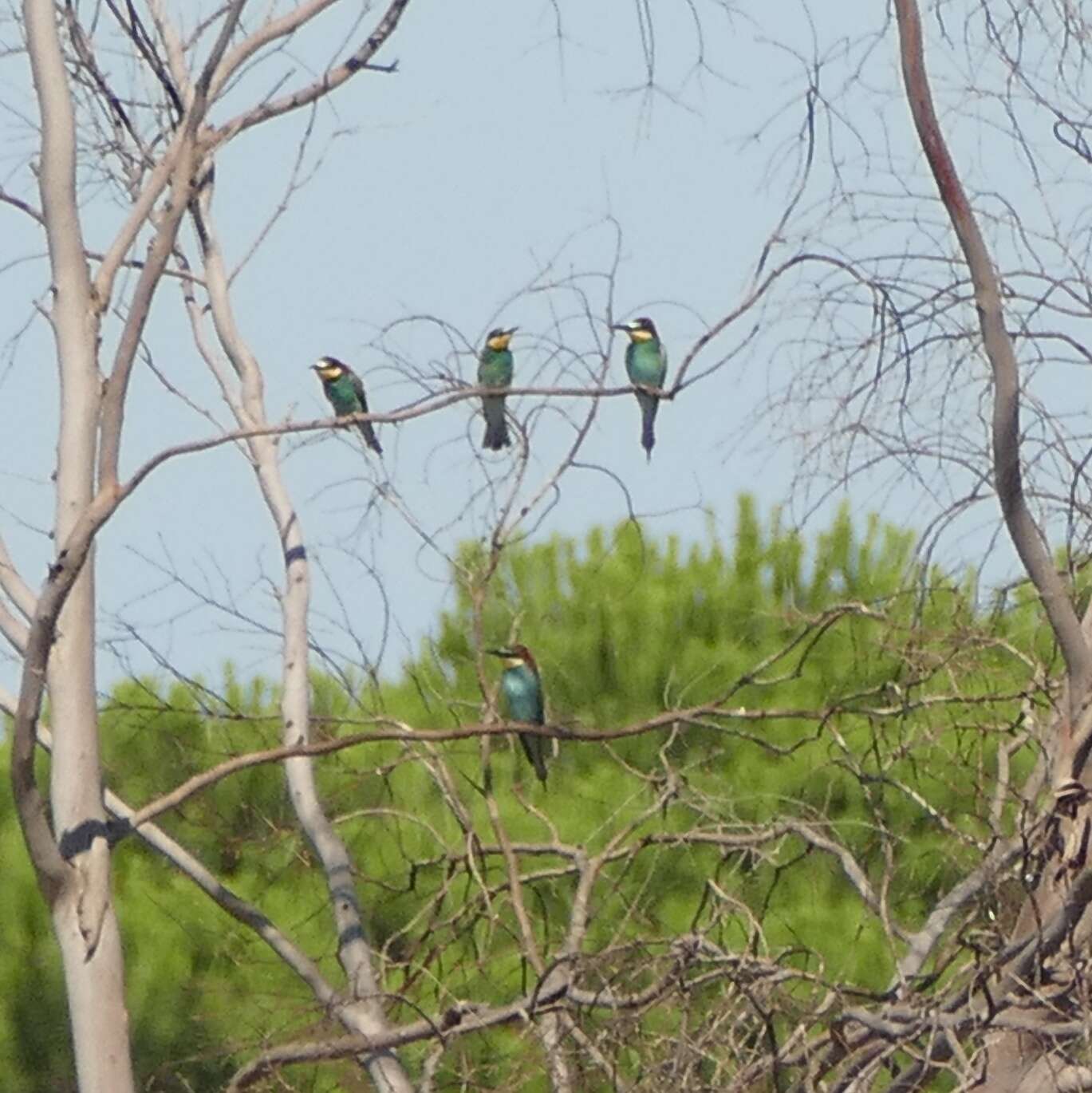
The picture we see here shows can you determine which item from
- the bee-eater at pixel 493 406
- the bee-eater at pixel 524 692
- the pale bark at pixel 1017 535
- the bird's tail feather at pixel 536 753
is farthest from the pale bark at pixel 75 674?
the bee-eater at pixel 524 692

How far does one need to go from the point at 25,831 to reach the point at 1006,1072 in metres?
1.66

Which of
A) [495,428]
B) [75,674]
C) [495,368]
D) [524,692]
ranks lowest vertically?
[524,692]

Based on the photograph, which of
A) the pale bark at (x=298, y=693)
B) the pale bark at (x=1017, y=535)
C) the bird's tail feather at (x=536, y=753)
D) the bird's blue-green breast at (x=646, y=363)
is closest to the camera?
the pale bark at (x=1017, y=535)

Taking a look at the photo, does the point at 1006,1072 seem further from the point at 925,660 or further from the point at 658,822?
the point at 658,822

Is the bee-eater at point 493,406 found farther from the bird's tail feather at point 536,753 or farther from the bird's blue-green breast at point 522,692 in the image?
the bird's blue-green breast at point 522,692

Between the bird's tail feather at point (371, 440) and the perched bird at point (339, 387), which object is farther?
the perched bird at point (339, 387)

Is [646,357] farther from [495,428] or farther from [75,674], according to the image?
[75,674]

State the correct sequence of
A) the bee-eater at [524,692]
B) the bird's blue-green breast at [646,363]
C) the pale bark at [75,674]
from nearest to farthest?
1. the pale bark at [75,674]
2. the bird's blue-green breast at [646,363]
3. the bee-eater at [524,692]

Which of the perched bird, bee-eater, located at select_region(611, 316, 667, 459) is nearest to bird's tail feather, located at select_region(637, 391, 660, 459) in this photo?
bee-eater, located at select_region(611, 316, 667, 459)

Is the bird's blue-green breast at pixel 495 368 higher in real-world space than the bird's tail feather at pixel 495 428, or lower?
higher

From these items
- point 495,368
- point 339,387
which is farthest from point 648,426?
point 339,387

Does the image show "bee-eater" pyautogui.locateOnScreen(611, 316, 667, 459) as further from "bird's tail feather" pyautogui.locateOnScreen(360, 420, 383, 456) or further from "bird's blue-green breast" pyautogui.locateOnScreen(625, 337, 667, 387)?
"bird's tail feather" pyautogui.locateOnScreen(360, 420, 383, 456)

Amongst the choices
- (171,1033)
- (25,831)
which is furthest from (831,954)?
(25,831)

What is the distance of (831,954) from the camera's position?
707cm
